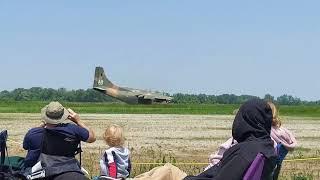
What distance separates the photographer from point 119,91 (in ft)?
304

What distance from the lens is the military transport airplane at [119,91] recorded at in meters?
90.7

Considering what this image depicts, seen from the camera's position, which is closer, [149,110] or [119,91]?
[149,110]

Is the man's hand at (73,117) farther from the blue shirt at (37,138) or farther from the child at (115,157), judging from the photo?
the child at (115,157)

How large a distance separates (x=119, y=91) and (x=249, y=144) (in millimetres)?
88649

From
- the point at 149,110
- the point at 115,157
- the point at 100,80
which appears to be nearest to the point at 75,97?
the point at 100,80

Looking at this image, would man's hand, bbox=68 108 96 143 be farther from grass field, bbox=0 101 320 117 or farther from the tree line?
the tree line

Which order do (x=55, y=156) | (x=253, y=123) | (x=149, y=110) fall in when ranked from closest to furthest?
(x=253, y=123)
(x=55, y=156)
(x=149, y=110)

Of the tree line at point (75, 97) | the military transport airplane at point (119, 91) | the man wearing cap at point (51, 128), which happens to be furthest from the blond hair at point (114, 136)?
the tree line at point (75, 97)

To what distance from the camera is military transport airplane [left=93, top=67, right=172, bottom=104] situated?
90688 millimetres

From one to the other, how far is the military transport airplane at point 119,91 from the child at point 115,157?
83.1m

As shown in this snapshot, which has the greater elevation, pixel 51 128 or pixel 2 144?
pixel 51 128

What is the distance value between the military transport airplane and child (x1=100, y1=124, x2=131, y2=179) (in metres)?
83.1

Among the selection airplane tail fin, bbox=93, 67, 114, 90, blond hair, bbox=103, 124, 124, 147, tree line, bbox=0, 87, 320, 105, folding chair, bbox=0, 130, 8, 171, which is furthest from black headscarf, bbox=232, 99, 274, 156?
tree line, bbox=0, 87, 320, 105

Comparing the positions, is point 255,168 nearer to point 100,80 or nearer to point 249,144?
point 249,144
